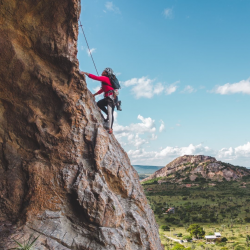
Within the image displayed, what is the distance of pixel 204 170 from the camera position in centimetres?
13375

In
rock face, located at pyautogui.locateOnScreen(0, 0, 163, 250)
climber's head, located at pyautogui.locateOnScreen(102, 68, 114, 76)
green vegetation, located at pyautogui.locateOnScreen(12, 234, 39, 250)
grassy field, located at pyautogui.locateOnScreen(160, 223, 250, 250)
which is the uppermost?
climber's head, located at pyautogui.locateOnScreen(102, 68, 114, 76)

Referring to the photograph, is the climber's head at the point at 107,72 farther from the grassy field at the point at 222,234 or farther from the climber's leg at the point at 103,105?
the grassy field at the point at 222,234

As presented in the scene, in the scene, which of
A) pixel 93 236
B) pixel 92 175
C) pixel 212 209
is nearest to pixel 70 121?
pixel 92 175

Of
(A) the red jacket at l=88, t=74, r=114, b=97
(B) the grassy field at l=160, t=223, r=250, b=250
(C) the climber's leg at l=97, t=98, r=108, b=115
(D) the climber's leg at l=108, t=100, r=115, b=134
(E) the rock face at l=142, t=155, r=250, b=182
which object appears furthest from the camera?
(E) the rock face at l=142, t=155, r=250, b=182

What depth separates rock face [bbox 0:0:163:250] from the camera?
7.65 m

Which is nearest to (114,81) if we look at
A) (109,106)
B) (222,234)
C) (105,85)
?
(105,85)

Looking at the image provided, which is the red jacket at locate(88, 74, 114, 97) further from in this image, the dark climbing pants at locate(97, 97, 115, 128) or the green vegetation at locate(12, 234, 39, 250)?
the green vegetation at locate(12, 234, 39, 250)

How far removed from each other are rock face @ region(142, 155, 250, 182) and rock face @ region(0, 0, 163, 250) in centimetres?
12728

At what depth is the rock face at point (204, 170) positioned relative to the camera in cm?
12648

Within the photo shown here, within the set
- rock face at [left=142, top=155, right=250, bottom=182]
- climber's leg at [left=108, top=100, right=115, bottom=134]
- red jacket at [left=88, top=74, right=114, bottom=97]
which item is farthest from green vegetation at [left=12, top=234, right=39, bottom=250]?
rock face at [left=142, top=155, right=250, bottom=182]

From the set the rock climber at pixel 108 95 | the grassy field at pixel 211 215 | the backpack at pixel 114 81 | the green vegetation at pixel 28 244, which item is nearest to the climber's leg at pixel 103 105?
the rock climber at pixel 108 95

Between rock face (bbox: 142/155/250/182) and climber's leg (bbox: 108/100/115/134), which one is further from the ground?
climber's leg (bbox: 108/100/115/134)

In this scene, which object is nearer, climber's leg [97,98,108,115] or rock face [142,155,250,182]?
climber's leg [97,98,108,115]

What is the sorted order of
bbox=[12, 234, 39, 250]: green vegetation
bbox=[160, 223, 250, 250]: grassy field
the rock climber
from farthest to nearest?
bbox=[160, 223, 250, 250]: grassy field < the rock climber < bbox=[12, 234, 39, 250]: green vegetation
